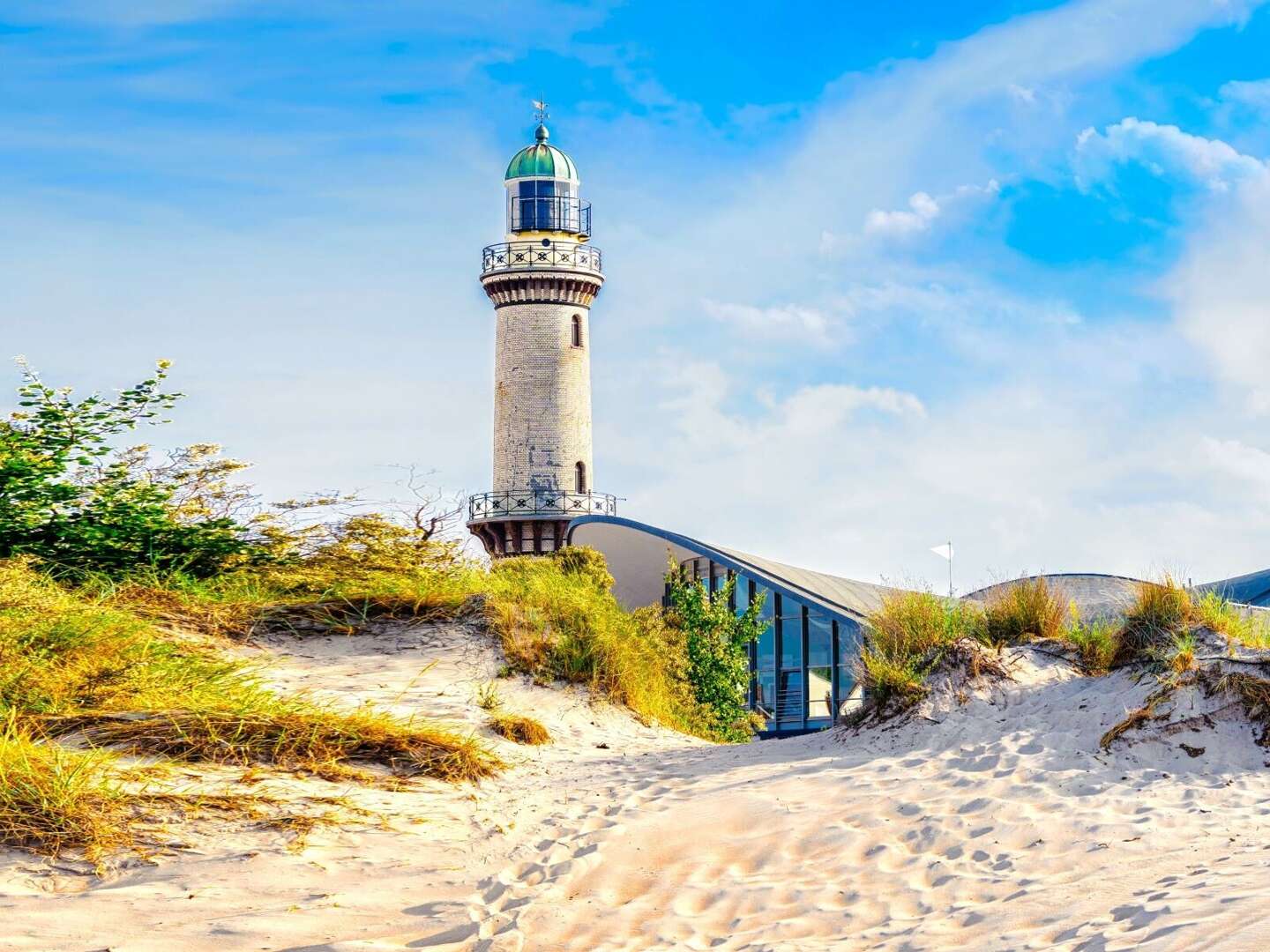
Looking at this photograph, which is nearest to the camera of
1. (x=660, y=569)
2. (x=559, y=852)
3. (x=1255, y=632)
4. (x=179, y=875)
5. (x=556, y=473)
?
(x=179, y=875)

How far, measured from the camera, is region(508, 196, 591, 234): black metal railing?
42.8 metres

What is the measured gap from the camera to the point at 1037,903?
6.25m

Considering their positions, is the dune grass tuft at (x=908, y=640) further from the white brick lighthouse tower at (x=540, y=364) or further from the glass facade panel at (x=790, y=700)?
the white brick lighthouse tower at (x=540, y=364)

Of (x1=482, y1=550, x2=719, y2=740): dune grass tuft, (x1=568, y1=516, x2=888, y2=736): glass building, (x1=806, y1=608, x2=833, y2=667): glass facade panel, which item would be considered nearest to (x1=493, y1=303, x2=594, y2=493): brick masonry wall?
(x1=568, y1=516, x2=888, y2=736): glass building

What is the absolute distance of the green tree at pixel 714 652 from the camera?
18.9 meters

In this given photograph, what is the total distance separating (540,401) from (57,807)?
1368 inches

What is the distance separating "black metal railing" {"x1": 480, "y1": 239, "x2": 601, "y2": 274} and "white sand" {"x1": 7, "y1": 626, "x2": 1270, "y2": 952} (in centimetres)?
3275

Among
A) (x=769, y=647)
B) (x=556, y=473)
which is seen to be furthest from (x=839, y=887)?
(x=556, y=473)

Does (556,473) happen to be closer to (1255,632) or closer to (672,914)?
(1255,632)

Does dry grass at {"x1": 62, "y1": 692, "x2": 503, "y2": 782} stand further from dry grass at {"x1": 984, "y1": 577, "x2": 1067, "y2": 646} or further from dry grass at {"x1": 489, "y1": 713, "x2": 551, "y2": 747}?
dry grass at {"x1": 984, "y1": 577, "x2": 1067, "y2": 646}

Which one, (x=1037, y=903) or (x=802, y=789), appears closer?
(x=1037, y=903)

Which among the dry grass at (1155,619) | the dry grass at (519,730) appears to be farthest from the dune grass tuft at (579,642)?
the dry grass at (1155,619)

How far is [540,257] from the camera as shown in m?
41.9

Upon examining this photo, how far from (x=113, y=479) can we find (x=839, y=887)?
34.4ft
